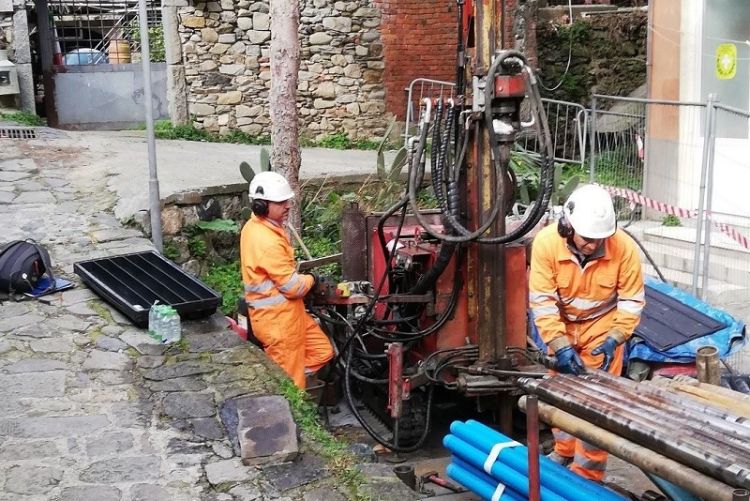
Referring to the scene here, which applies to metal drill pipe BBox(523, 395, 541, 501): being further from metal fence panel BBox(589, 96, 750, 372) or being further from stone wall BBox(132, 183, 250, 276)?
stone wall BBox(132, 183, 250, 276)

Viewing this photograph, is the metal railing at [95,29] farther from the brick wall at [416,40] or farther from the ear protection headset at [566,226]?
the ear protection headset at [566,226]

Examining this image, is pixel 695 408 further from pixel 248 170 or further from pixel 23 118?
pixel 23 118

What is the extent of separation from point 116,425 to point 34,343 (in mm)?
1271

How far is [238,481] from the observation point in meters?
4.09

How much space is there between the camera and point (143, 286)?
20.3ft

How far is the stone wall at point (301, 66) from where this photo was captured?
13.4m

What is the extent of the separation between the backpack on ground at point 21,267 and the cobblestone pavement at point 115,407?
15 centimetres

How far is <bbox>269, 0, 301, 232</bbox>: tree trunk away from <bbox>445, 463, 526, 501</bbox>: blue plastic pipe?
4079mm

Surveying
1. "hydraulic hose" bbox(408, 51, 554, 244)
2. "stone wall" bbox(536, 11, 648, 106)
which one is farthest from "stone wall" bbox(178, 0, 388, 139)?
"hydraulic hose" bbox(408, 51, 554, 244)

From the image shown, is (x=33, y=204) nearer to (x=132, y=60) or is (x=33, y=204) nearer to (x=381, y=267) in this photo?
(x=381, y=267)

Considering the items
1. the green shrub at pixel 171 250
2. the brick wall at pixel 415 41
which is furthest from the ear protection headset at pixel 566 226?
the brick wall at pixel 415 41

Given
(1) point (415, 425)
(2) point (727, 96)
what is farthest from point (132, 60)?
(1) point (415, 425)

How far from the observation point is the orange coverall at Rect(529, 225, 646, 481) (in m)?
5.24

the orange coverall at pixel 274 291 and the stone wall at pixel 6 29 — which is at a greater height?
the stone wall at pixel 6 29
